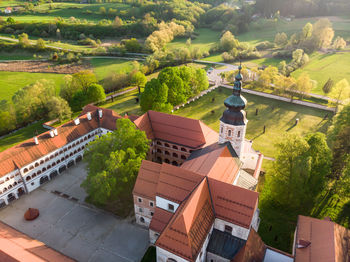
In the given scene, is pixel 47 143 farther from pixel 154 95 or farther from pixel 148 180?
pixel 154 95

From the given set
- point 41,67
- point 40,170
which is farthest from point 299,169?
point 41,67

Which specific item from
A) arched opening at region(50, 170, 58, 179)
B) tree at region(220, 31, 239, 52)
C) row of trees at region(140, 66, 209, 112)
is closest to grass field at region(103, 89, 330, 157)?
row of trees at region(140, 66, 209, 112)

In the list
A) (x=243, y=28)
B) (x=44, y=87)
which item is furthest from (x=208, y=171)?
(x=243, y=28)

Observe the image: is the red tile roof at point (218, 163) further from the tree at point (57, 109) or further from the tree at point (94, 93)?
the tree at point (94, 93)

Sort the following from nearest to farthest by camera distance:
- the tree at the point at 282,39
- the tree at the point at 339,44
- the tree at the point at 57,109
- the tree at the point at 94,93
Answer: the tree at the point at 57,109, the tree at the point at 94,93, the tree at the point at 339,44, the tree at the point at 282,39

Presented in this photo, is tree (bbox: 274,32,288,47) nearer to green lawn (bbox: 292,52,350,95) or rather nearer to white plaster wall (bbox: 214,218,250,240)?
green lawn (bbox: 292,52,350,95)

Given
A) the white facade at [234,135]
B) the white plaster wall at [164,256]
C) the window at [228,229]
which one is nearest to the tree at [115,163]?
the white plaster wall at [164,256]

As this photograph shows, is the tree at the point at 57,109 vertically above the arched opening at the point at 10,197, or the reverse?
the tree at the point at 57,109
